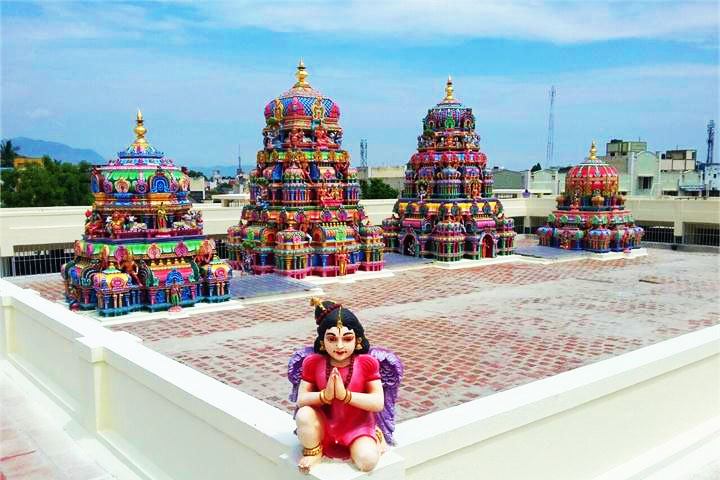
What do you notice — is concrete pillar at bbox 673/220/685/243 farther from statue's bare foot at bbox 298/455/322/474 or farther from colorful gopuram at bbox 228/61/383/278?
statue's bare foot at bbox 298/455/322/474

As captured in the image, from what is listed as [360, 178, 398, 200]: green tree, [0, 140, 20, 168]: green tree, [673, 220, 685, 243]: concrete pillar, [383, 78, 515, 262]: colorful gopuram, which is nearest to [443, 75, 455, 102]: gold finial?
[383, 78, 515, 262]: colorful gopuram

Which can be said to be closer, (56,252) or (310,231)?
(310,231)

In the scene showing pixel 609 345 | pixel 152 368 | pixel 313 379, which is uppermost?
pixel 313 379

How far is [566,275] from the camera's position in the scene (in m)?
18.7

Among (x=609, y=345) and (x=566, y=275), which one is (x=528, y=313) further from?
(x=566, y=275)

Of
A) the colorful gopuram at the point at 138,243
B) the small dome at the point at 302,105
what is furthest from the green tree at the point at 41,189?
the colorful gopuram at the point at 138,243

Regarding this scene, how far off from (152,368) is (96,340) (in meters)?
1.81

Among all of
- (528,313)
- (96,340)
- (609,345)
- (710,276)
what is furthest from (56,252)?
(710,276)

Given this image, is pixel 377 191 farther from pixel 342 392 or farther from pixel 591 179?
pixel 342 392

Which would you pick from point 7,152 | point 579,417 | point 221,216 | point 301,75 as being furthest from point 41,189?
point 7,152

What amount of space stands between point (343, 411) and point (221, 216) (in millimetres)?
20288

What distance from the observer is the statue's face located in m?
4.58

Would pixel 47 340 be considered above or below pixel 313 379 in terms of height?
below

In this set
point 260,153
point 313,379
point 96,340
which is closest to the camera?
point 313,379
